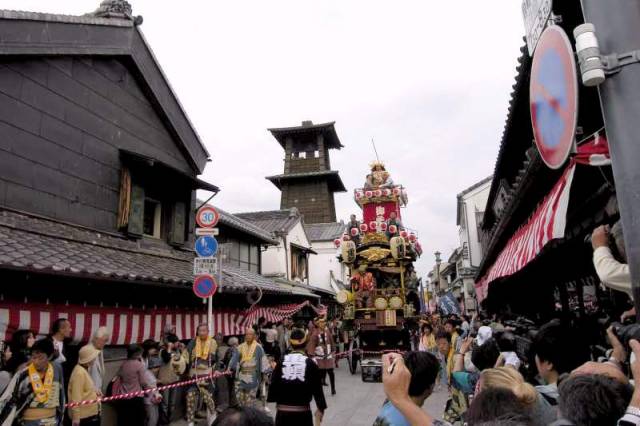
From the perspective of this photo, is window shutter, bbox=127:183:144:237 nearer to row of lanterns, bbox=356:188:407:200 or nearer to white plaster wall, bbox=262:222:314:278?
row of lanterns, bbox=356:188:407:200

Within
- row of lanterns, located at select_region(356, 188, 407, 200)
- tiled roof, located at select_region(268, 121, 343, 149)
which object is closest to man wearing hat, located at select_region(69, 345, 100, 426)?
row of lanterns, located at select_region(356, 188, 407, 200)

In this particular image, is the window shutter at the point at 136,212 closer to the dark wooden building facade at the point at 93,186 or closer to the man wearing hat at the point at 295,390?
the dark wooden building facade at the point at 93,186

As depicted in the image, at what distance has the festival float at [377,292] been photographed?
17.0 m

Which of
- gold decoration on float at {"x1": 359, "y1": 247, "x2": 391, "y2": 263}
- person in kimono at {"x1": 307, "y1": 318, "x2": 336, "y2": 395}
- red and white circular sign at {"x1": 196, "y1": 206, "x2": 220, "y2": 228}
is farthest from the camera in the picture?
gold decoration on float at {"x1": 359, "y1": 247, "x2": 391, "y2": 263}

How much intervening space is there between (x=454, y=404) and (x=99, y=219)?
358 inches

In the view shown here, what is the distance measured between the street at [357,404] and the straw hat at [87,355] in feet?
13.9

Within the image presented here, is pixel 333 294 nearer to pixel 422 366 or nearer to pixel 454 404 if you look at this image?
pixel 454 404

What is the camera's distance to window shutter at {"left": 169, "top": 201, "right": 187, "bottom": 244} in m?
13.6

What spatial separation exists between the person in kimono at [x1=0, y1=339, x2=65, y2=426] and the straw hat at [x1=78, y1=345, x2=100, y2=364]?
1138 mm

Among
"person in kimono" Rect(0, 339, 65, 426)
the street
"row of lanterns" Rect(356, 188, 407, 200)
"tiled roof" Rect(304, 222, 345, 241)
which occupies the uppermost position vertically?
"tiled roof" Rect(304, 222, 345, 241)

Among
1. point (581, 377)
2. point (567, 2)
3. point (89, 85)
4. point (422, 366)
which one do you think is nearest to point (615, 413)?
point (581, 377)

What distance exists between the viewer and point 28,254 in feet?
23.4

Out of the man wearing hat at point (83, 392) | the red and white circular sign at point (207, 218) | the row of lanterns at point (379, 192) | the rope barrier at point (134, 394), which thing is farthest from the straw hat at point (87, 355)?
the row of lanterns at point (379, 192)

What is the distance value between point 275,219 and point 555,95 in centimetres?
3109
